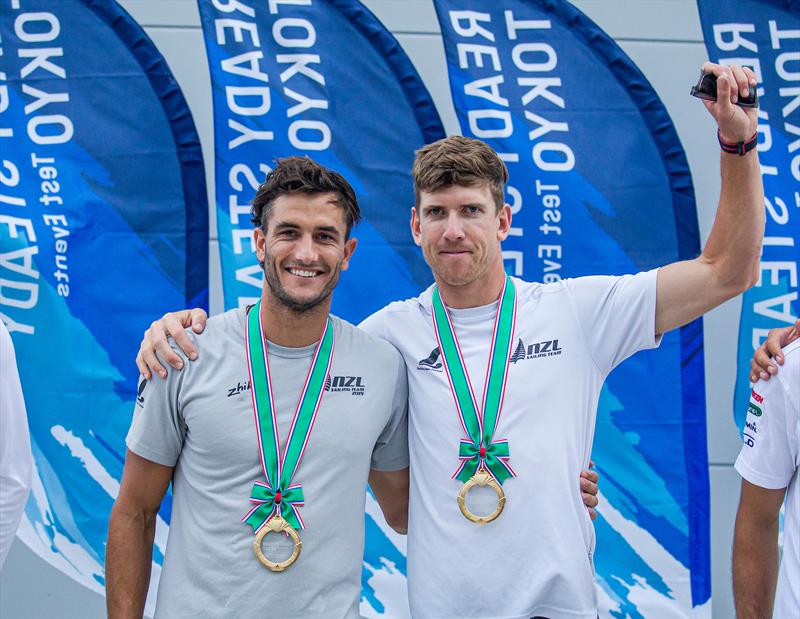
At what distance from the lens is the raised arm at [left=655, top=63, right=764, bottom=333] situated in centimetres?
187

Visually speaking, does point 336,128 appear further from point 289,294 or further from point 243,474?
point 243,474

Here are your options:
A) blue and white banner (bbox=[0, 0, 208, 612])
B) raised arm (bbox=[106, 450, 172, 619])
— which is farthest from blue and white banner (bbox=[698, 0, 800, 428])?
raised arm (bbox=[106, 450, 172, 619])

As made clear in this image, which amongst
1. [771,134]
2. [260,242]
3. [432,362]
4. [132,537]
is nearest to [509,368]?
[432,362]

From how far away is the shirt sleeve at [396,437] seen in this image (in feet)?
7.27

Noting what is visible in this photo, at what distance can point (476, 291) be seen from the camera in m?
2.26

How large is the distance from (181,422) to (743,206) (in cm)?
158

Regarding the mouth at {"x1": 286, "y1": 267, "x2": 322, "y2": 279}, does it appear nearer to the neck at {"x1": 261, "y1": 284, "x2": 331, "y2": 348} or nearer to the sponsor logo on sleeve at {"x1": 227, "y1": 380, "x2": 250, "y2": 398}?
the neck at {"x1": 261, "y1": 284, "x2": 331, "y2": 348}

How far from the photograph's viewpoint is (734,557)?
213 cm

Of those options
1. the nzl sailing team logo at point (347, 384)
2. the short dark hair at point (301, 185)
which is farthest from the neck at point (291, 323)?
the short dark hair at point (301, 185)

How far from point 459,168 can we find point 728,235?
74 cm

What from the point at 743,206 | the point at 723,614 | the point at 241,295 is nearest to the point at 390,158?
the point at 241,295

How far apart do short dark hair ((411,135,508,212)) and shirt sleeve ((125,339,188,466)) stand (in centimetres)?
86

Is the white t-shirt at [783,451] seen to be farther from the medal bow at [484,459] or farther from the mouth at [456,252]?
the mouth at [456,252]

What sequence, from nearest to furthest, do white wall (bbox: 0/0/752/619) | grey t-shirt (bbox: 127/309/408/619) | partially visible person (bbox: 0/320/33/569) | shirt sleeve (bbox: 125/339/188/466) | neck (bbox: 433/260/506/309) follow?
1. partially visible person (bbox: 0/320/33/569)
2. grey t-shirt (bbox: 127/309/408/619)
3. shirt sleeve (bbox: 125/339/188/466)
4. neck (bbox: 433/260/506/309)
5. white wall (bbox: 0/0/752/619)
